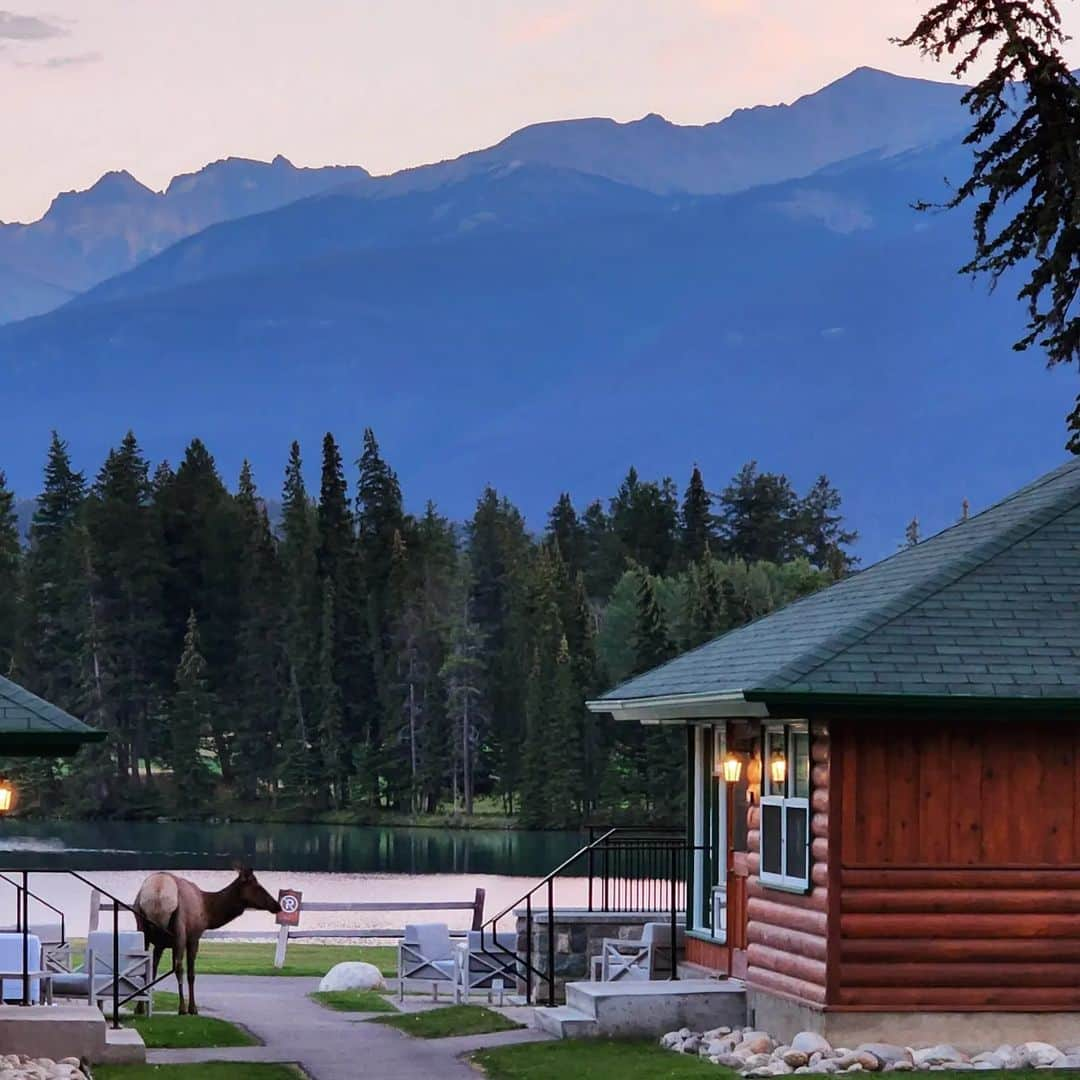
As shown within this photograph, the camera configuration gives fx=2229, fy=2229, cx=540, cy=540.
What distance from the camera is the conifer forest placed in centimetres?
10925

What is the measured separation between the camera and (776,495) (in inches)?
5428

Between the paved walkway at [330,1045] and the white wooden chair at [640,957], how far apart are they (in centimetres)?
A: 206

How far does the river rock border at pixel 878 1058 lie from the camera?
1627 centimetres

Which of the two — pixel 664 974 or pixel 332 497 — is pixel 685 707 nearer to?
pixel 664 974

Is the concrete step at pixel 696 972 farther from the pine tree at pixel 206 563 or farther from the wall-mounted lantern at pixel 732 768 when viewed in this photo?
the pine tree at pixel 206 563

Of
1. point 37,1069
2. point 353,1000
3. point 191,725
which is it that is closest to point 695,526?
point 191,725

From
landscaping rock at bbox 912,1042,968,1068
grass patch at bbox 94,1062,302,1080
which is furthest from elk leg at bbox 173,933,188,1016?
landscaping rock at bbox 912,1042,968,1068

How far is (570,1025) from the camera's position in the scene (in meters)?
18.4

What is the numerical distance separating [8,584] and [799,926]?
347ft

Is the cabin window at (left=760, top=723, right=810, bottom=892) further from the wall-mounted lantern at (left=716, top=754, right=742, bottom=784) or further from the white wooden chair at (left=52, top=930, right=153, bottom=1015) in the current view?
the white wooden chair at (left=52, top=930, right=153, bottom=1015)

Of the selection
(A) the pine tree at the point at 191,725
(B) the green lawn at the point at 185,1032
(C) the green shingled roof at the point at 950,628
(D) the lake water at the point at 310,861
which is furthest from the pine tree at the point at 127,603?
(C) the green shingled roof at the point at 950,628

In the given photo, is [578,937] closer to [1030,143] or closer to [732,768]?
[732,768]

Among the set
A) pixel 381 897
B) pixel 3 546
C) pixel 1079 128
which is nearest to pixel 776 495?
pixel 3 546

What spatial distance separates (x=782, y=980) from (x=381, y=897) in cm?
3715
